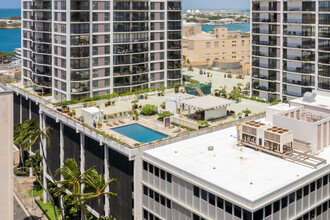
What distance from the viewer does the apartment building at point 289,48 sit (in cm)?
7800

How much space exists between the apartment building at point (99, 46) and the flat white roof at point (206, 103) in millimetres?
22660

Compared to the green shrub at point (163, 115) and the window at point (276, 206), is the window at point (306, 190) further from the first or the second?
the green shrub at point (163, 115)

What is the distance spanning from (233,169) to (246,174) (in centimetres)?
182

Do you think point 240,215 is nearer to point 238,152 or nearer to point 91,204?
point 238,152

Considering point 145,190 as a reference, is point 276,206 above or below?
above

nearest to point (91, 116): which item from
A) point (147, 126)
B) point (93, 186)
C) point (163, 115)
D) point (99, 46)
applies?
point (147, 126)

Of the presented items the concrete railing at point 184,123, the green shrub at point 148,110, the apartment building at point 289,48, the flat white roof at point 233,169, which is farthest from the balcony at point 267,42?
the flat white roof at point 233,169

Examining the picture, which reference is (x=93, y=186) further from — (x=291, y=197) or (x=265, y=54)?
(x=265, y=54)

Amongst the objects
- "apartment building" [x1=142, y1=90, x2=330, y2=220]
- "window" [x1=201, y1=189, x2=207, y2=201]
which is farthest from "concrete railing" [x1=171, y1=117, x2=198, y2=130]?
"window" [x1=201, y1=189, x2=207, y2=201]

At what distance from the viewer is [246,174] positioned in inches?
1631

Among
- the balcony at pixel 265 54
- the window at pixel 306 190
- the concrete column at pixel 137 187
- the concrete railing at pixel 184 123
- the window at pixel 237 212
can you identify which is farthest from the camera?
the balcony at pixel 265 54

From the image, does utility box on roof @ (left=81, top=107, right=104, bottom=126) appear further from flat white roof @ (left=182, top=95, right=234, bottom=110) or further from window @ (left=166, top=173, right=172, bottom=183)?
window @ (left=166, top=173, right=172, bottom=183)

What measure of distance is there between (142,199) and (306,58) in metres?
47.8

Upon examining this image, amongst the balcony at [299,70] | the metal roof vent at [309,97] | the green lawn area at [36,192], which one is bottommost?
the green lawn area at [36,192]
